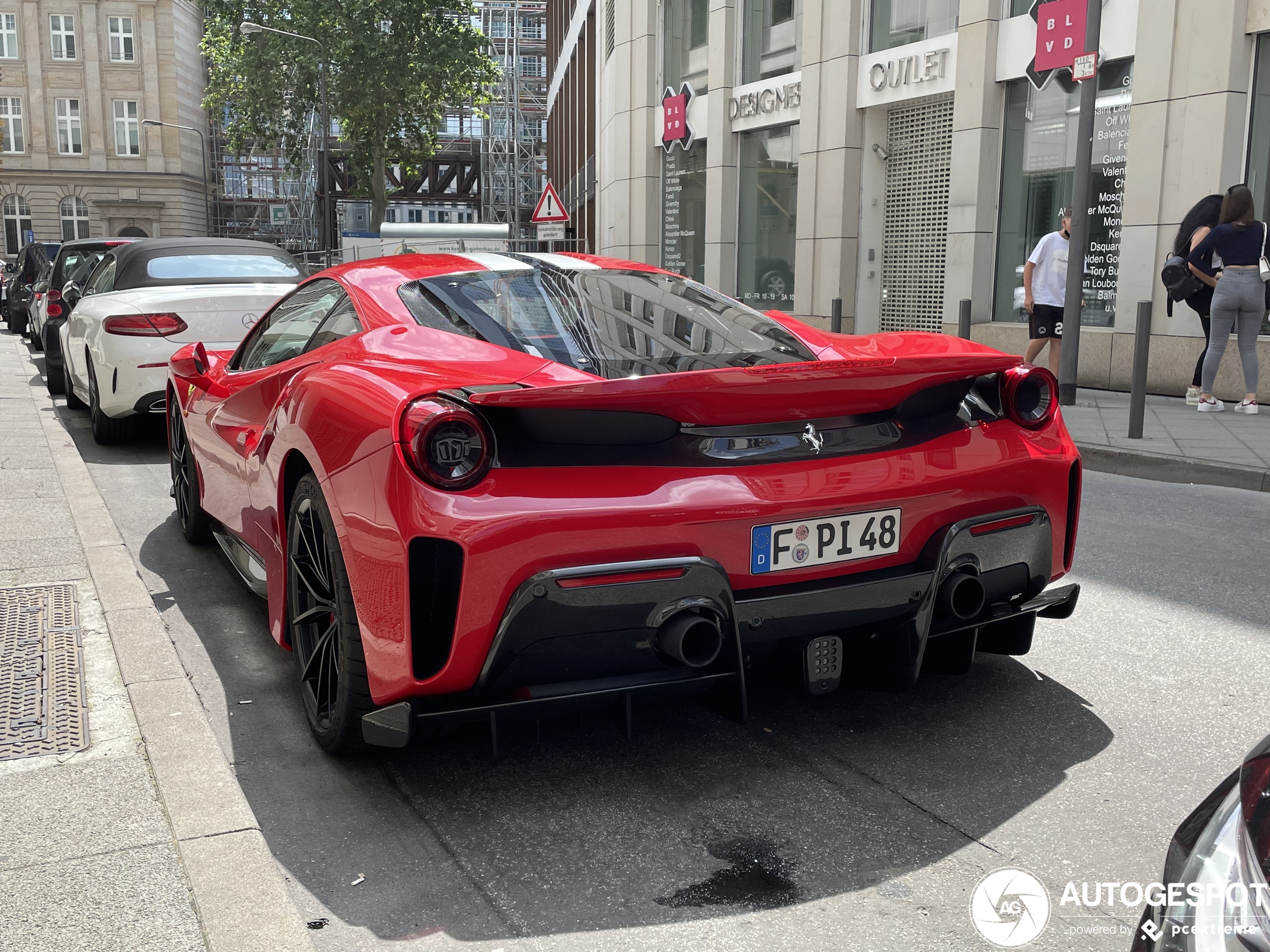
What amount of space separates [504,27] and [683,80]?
51278 mm

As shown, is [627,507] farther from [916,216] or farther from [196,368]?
[916,216]

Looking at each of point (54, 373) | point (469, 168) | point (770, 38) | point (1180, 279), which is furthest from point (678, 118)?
point (469, 168)

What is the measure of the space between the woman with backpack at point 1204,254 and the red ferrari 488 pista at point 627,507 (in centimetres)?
801

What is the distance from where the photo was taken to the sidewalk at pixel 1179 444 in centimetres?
771

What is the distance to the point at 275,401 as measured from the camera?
3.98 metres

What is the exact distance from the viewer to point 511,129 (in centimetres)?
6919

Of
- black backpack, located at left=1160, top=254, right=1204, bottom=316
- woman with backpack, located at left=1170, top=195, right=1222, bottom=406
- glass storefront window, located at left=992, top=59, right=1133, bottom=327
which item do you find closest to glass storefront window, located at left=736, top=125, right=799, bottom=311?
glass storefront window, located at left=992, top=59, right=1133, bottom=327

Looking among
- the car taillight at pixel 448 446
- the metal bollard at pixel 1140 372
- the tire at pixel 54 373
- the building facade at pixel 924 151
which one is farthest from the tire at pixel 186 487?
the building facade at pixel 924 151

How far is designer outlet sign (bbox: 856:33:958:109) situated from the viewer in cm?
1549

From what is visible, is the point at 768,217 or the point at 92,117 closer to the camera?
Result: the point at 768,217

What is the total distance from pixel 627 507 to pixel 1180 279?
31.0 ft

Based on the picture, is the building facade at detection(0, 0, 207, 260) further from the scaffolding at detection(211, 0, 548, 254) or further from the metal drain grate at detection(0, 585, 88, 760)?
the metal drain grate at detection(0, 585, 88, 760)

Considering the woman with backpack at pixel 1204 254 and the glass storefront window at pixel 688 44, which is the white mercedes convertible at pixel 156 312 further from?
the glass storefront window at pixel 688 44

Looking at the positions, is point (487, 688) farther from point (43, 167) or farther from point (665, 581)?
point (43, 167)
